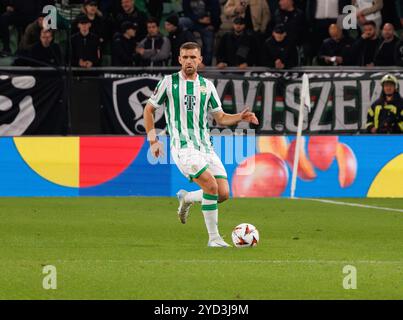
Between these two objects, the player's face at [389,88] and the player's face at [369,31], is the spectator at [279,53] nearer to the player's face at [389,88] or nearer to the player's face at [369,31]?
the player's face at [369,31]

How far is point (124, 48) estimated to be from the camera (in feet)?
74.9

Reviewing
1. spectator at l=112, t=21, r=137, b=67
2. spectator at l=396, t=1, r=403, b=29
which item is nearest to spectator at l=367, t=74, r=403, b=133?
spectator at l=396, t=1, r=403, b=29

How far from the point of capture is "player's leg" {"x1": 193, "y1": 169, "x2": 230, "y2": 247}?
43.3 feet

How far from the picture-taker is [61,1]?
72.3ft

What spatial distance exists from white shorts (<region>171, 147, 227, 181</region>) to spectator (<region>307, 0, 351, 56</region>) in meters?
10.3

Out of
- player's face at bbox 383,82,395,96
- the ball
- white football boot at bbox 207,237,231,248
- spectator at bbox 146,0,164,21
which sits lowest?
white football boot at bbox 207,237,231,248

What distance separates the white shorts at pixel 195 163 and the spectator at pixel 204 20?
9711 millimetres

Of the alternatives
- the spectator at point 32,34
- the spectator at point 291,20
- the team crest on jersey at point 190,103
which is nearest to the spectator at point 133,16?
the spectator at point 32,34

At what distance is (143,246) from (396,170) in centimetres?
848

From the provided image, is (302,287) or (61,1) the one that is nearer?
(302,287)

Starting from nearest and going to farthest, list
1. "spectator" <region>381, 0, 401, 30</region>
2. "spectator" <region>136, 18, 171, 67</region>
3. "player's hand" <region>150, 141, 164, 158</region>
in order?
"player's hand" <region>150, 141, 164, 158</region>
"spectator" <region>136, 18, 171, 67</region>
"spectator" <region>381, 0, 401, 30</region>

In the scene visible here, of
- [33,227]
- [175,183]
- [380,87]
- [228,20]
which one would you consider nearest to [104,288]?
[33,227]

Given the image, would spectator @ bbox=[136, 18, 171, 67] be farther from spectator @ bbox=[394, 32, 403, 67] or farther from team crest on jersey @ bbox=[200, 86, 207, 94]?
team crest on jersey @ bbox=[200, 86, 207, 94]

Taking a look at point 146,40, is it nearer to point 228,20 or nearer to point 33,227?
point 228,20
